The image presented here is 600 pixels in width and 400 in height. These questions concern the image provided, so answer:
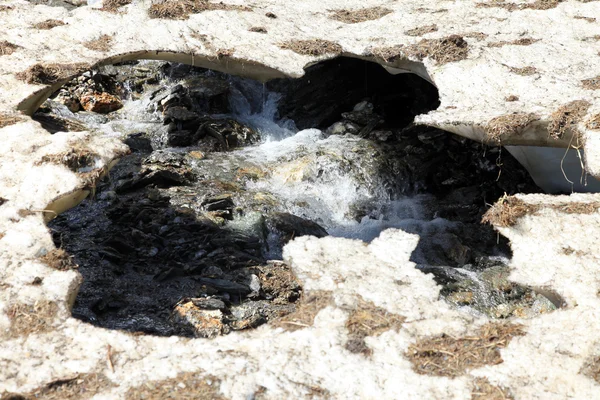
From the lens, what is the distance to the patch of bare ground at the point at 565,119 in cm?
723

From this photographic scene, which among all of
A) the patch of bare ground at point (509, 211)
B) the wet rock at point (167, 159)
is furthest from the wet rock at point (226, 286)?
the wet rock at point (167, 159)

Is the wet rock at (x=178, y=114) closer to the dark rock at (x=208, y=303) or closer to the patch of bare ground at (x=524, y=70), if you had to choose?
the dark rock at (x=208, y=303)

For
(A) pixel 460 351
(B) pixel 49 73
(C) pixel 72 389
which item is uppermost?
(A) pixel 460 351

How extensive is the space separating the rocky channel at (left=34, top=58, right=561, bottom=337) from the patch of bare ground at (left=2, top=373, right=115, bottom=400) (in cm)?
237

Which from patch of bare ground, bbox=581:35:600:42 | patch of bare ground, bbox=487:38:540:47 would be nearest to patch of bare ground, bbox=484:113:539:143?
patch of bare ground, bbox=487:38:540:47

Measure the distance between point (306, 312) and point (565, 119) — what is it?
3766 mm

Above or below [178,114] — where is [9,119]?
above

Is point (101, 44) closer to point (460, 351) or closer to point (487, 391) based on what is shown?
point (460, 351)

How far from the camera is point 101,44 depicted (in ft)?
30.8

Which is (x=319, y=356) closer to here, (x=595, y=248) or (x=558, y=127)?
(x=595, y=248)

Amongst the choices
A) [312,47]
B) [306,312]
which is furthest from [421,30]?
[306,312]

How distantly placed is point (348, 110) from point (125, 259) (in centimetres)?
613

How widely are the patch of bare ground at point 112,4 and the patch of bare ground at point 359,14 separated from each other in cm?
316

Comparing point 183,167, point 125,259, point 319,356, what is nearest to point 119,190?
point 183,167
